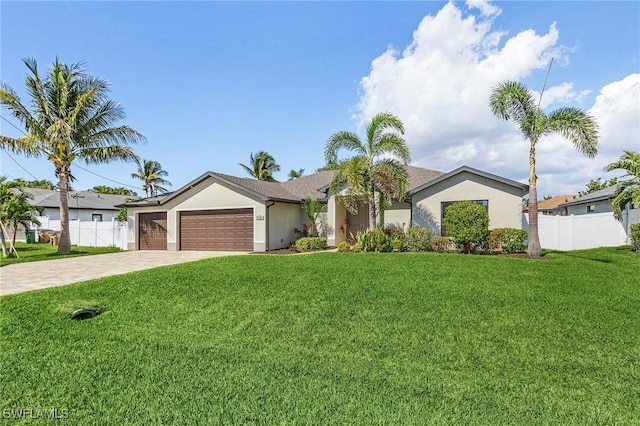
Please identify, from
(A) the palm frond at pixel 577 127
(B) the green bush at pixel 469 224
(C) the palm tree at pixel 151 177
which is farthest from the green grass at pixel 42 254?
(A) the palm frond at pixel 577 127

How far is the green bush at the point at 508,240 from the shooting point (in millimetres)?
13781

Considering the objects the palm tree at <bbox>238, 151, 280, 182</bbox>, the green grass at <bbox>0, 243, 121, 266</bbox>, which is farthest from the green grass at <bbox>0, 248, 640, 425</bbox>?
the palm tree at <bbox>238, 151, 280, 182</bbox>

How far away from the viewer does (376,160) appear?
15312 mm

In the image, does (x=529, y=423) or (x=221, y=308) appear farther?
(x=221, y=308)

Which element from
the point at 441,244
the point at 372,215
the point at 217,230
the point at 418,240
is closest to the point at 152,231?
the point at 217,230

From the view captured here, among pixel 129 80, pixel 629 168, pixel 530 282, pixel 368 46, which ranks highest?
pixel 368 46

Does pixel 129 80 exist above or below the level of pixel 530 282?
above

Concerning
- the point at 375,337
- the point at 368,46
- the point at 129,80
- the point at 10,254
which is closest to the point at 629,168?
the point at 368,46

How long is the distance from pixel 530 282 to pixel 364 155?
8.86 meters

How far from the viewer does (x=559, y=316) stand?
6.11m

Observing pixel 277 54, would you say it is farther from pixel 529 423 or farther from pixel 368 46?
pixel 529 423

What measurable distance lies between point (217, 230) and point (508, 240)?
46.8 ft

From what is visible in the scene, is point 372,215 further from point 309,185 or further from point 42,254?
point 42,254

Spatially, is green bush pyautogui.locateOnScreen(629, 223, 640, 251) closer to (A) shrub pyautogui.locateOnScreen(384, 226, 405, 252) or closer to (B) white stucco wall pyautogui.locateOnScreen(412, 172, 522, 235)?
(B) white stucco wall pyautogui.locateOnScreen(412, 172, 522, 235)
